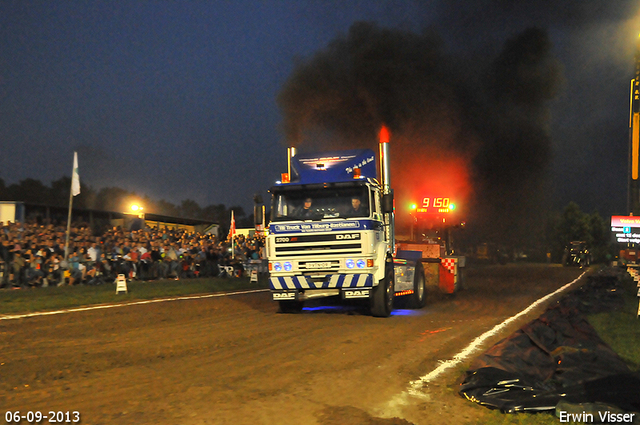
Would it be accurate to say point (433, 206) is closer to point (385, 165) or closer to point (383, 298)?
point (385, 165)

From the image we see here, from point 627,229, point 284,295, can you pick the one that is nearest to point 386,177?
point 284,295

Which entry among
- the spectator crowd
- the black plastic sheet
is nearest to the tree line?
the spectator crowd

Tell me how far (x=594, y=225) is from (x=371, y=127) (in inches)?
2831

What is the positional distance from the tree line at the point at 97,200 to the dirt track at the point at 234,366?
23.2m

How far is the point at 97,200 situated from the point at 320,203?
2473 inches

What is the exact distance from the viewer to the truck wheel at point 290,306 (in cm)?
1276

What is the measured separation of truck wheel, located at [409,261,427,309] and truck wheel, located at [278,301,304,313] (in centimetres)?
288

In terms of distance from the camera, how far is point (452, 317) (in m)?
12.3

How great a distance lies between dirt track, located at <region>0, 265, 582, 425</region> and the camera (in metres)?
5.25

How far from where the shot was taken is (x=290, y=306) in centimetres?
1288

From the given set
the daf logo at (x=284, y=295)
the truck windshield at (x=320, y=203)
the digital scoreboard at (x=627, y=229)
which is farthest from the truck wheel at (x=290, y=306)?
the digital scoreboard at (x=627, y=229)

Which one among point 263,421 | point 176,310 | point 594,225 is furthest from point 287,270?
point 594,225

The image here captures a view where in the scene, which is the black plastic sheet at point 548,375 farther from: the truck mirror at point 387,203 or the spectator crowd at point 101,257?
the spectator crowd at point 101,257

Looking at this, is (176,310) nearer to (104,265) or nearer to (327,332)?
(327,332)
